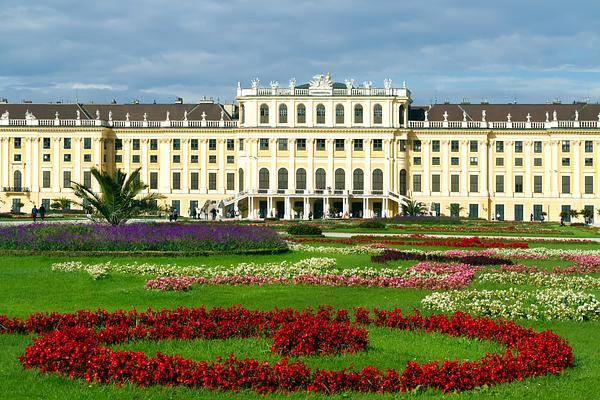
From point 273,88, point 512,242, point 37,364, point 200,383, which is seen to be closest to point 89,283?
point 37,364

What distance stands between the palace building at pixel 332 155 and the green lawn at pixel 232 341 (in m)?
60.5

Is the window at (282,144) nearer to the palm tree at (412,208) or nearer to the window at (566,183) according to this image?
the palm tree at (412,208)

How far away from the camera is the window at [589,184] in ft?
278

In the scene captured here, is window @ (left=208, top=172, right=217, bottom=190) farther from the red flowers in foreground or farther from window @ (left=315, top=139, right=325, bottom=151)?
the red flowers in foreground

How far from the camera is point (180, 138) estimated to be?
3521 inches

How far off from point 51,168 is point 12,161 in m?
4.03

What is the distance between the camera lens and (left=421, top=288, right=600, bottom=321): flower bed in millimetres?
17078

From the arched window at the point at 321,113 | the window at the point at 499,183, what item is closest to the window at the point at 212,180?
the arched window at the point at 321,113

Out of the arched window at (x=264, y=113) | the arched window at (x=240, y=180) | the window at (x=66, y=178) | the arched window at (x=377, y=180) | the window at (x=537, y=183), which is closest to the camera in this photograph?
the arched window at (x=377, y=180)

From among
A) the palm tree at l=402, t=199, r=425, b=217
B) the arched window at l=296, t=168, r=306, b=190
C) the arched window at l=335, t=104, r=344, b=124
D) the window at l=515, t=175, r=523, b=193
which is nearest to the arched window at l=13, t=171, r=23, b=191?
the arched window at l=296, t=168, r=306, b=190

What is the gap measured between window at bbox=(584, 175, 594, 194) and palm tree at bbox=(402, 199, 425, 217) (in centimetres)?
1585

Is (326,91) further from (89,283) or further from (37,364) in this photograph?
(37,364)

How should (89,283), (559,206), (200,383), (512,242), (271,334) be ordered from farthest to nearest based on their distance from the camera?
(559,206) → (512,242) → (89,283) → (271,334) → (200,383)

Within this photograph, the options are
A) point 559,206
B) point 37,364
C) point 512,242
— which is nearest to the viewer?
point 37,364
